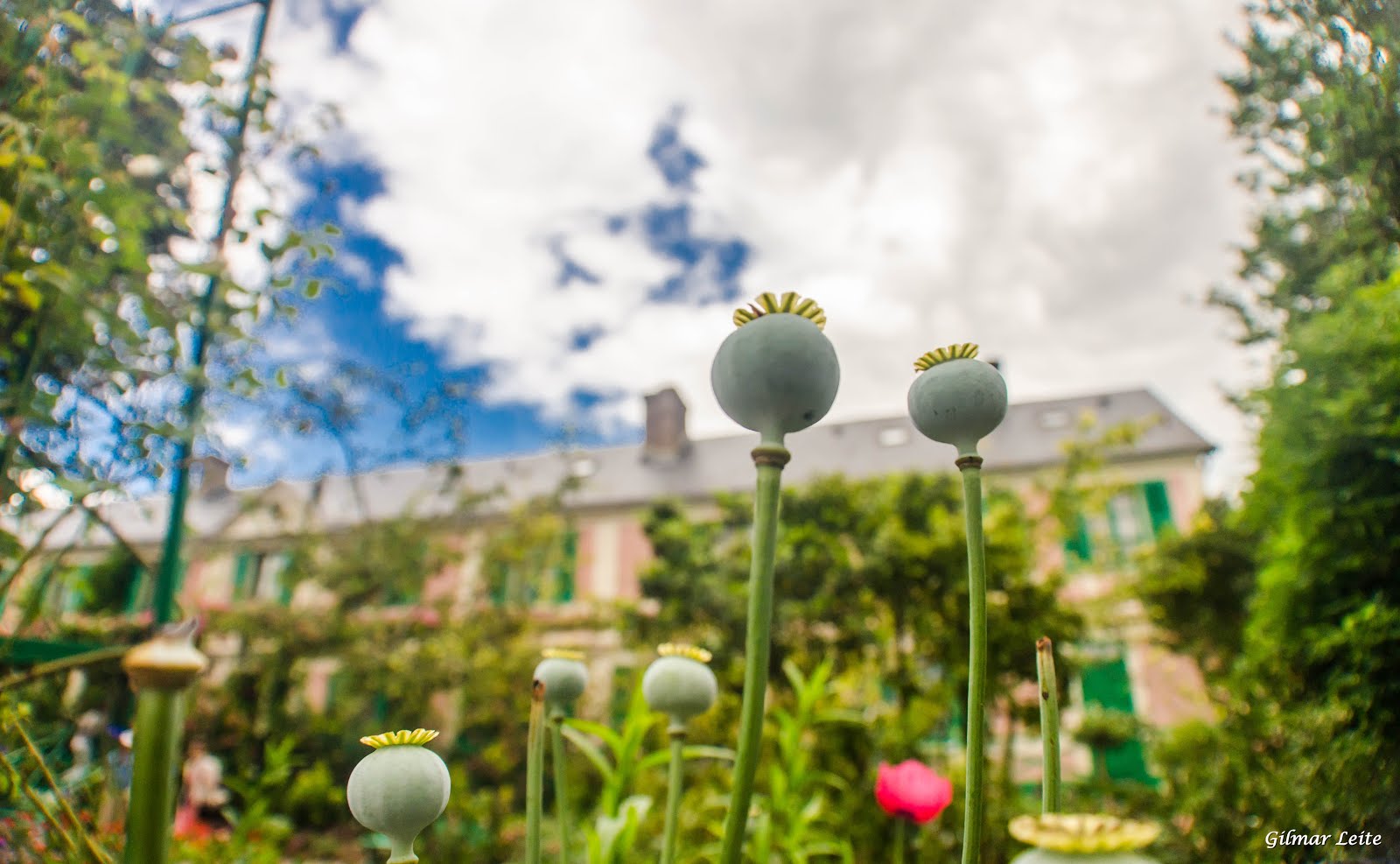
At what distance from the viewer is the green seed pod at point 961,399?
1.85ft

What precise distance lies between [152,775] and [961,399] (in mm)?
515

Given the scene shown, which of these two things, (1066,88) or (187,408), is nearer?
(187,408)

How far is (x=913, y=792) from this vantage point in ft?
7.27

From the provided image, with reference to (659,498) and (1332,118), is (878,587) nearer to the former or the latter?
(659,498)

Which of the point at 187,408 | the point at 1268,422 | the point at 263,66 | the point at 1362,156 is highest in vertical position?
the point at 263,66

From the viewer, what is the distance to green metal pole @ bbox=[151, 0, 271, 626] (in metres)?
1.76

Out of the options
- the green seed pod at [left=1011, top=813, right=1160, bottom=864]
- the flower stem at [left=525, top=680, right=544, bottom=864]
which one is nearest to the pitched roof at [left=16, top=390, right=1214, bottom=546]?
the flower stem at [left=525, top=680, right=544, bottom=864]

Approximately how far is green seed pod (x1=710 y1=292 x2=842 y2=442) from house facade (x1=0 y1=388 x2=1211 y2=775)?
246 cm

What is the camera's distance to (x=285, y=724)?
7.23m

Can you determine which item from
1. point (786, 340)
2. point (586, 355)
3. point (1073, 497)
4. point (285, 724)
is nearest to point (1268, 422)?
point (786, 340)

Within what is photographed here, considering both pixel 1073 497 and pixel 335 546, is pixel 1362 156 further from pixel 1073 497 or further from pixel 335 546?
pixel 335 546

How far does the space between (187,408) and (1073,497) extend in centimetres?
665

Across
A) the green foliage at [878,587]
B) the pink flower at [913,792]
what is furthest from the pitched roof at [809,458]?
the pink flower at [913,792]

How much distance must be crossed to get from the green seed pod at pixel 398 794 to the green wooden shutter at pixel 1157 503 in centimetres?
1233
